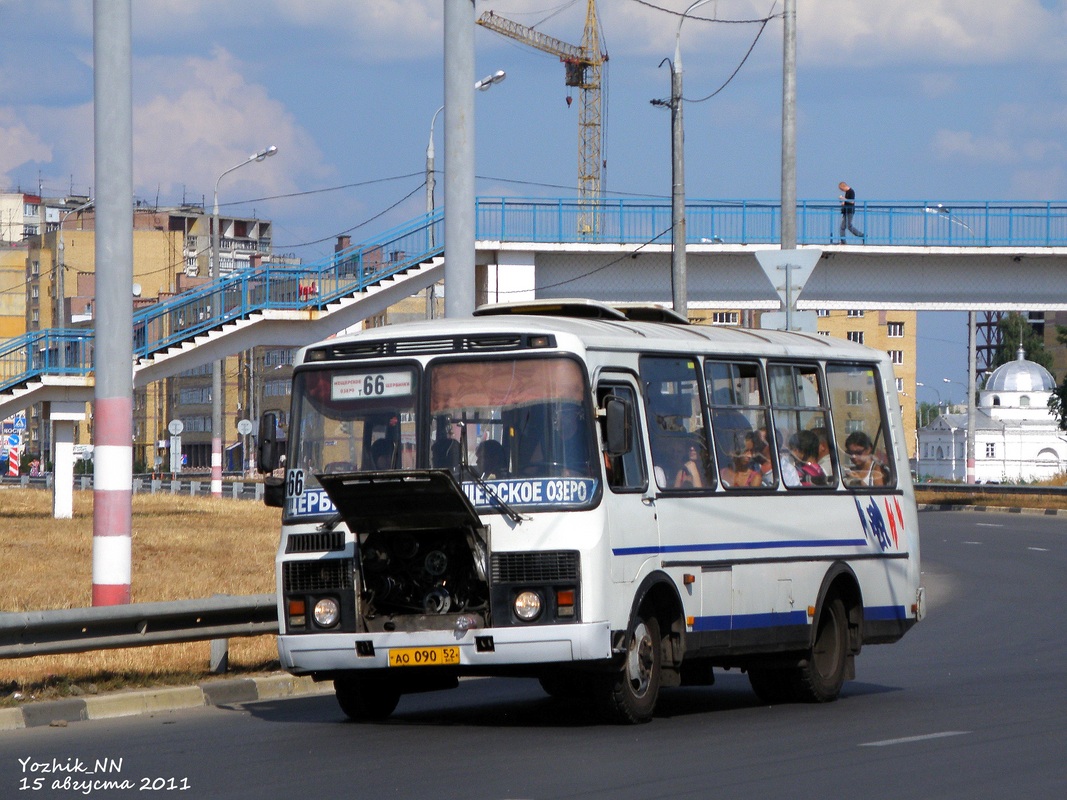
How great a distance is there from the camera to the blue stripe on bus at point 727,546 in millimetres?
11336

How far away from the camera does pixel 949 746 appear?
403 inches

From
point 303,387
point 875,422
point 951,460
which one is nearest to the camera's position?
point 303,387

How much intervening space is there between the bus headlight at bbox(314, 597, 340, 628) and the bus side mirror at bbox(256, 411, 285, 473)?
111 cm

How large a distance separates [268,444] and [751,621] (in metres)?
3.78

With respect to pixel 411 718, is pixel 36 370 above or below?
above

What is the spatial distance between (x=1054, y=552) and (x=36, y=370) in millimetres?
21473

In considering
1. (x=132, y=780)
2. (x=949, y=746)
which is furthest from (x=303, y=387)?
(x=949, y=746)

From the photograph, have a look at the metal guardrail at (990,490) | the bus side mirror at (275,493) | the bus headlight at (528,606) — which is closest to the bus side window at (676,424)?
the bus headlight at (528,606)

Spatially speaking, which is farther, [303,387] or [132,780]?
[303,387]

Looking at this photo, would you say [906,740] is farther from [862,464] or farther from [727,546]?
[862,464]

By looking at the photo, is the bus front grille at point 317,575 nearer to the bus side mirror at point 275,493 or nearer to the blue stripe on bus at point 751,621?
the bus side mirror at point 275,493

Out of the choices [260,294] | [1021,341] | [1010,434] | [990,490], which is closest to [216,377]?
[260,294]

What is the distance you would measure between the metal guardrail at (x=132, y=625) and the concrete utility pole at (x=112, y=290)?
1.90 m

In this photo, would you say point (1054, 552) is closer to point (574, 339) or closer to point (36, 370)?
point (36, 370)
